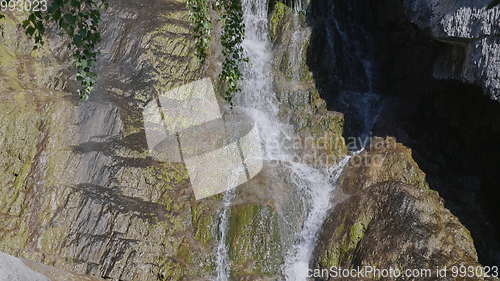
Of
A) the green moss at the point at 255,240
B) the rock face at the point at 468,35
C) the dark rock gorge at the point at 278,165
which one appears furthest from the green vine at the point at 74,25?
the green moss at the point at 255,240

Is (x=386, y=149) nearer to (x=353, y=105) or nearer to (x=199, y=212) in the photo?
(x=353, y=105)

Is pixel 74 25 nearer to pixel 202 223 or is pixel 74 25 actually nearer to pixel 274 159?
pixel 202 223

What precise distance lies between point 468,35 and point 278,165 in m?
5.34

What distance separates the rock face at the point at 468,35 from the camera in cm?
864

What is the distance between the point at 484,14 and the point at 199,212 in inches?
269

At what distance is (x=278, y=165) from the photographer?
12461mm

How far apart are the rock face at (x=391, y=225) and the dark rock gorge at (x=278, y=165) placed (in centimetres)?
3

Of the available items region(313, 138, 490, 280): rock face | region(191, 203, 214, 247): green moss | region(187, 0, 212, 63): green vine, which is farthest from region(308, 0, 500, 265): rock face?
region(187, 0, 212, 63): green vine

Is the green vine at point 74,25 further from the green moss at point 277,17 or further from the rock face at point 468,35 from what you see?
the green moss at point 277,17

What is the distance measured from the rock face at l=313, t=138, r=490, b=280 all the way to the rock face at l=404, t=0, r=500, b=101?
2.51 meters

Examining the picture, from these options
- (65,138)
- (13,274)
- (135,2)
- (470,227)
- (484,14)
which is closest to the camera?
(13,274)

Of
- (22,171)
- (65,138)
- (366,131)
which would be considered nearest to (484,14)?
(366,131)

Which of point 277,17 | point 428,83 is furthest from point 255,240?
point 277,17

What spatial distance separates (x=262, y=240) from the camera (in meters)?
10.8
